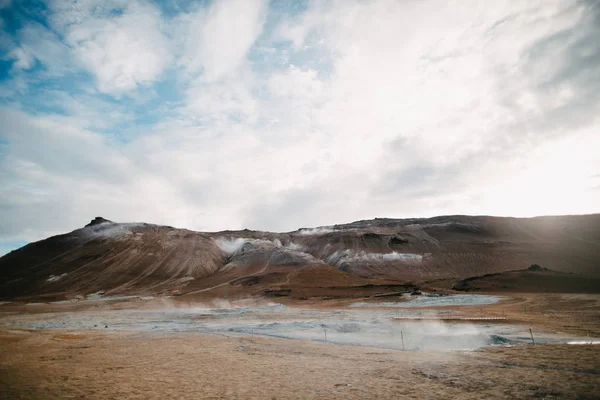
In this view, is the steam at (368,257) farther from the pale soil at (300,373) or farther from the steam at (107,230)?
the pale soil at (300,373)

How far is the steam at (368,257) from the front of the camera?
13898 centimetres

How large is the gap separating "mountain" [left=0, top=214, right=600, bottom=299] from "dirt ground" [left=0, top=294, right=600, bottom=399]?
231 ft

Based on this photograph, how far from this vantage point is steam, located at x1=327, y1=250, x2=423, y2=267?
13898cm

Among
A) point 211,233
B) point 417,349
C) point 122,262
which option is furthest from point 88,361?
point 211,233

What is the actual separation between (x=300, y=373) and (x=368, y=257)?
130194mm

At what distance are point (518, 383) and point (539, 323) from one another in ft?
61.8

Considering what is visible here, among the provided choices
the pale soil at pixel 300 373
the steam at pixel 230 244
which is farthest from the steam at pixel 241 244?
the pale soil at pixel 300 373

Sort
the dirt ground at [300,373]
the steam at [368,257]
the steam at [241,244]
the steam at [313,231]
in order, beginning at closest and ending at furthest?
the dirt ground at [300,373]
the steam at [368,257]
the steam at [241,244]
the steam at [313,231]

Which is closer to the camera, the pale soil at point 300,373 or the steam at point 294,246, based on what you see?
the pale soil at point 300,373

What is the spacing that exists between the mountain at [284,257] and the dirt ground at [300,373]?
70.4m

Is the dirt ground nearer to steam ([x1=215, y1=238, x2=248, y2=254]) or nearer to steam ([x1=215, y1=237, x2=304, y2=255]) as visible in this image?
steam ([x1=215, y1=237, x2=304, y2=255])

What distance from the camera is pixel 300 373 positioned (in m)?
14.5

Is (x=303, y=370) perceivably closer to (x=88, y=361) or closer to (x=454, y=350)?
(x=454, y=350)

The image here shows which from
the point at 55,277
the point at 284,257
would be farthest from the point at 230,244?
the point at 55,277
